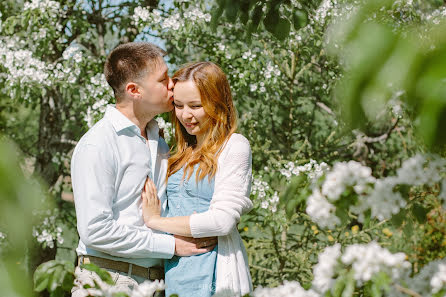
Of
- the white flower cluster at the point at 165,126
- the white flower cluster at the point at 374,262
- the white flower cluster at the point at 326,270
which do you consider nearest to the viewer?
the white flower cluster at the point at 374,262

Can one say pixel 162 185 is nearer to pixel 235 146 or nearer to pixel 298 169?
pixel 235 146

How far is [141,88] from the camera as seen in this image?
2174 mm

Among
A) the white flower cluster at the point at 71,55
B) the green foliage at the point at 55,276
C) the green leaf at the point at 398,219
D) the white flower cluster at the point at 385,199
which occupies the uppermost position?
the white flower cluster at the point at 385,199

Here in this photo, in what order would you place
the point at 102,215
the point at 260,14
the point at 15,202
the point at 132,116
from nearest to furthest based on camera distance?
the point at 15,202 → the point at 260,14 → the point at 102,215 → the point at 132,116

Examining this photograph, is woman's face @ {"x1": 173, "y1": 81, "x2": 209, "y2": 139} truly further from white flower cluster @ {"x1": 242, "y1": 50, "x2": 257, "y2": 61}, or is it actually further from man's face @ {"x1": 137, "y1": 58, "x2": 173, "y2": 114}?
white flower cluster @ {"x1": 242, "y1": 50, "x2": 257, "y2": 61}

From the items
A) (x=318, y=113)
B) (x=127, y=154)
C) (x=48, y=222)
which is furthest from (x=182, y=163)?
(x=318, y=113)

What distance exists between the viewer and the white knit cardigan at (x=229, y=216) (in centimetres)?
197

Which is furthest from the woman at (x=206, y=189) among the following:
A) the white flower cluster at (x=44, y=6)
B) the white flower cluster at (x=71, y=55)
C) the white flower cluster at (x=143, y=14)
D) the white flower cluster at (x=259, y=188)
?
the white flower cluster at (x=44, y=6)

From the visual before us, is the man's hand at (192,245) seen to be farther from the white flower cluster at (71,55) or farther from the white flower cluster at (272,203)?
the white flower cluster at (71,55)

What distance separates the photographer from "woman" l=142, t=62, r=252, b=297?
2.00 meters

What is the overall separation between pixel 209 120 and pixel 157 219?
1.68 ft

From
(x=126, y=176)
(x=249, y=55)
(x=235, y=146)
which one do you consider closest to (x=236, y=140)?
(x=235, y=146)

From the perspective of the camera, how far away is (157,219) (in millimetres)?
2027

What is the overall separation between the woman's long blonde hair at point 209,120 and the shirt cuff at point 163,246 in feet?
0.94
